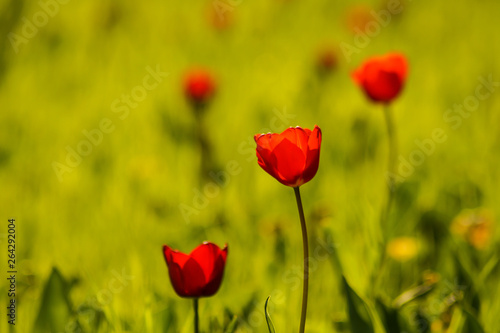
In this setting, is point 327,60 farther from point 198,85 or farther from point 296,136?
Result: point 296,136

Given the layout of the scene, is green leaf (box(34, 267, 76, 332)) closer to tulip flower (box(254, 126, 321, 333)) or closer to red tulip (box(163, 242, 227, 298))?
red tulip (box(163, 242, 227, 298))

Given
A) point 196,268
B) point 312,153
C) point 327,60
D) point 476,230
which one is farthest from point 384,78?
point 327,60

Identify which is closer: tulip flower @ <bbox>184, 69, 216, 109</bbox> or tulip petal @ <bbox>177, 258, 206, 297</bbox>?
tulip petal @ <bbox>177, 258, 206, 297</bbox>

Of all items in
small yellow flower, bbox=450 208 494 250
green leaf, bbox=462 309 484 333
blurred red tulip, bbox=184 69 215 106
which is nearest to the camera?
green leaf, bbox=462 309 484 333

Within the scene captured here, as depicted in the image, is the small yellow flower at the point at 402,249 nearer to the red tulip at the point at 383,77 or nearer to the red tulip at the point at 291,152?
the red tulip at the point at 383,77

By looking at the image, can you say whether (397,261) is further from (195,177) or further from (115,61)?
(115,61)

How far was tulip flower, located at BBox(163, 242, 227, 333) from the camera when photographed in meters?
1.00

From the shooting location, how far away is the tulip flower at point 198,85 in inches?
86.2

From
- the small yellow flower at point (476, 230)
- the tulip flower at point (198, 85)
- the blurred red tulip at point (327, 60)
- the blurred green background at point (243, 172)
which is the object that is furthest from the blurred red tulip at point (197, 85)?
the small yellow flower at point (476, 230)

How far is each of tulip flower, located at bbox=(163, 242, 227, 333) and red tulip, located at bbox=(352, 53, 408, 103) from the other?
662 mm

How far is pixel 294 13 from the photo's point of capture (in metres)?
3.77

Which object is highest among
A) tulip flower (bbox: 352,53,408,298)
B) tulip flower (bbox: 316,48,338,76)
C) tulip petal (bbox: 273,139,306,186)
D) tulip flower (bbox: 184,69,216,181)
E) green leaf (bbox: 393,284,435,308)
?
tulip flower (bbox: 316,48,338,76)

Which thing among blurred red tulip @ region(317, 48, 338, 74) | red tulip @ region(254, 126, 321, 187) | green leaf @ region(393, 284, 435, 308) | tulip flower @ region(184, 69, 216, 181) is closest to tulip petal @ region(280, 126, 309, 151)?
red tulip @ region(254, 126, 321, 187)

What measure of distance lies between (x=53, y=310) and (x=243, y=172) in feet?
3.52
